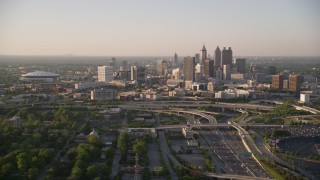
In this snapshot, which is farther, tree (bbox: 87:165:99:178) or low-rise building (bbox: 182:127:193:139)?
low-rise building (bbox: 182:127:193:139)

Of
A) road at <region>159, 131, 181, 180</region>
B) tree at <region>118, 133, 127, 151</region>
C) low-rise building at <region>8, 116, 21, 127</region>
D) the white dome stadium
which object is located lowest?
road at <region>159, 131, 181, 180</region>

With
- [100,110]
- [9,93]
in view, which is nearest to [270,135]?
[100,110]

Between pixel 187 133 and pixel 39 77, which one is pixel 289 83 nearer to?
pixel 187 133

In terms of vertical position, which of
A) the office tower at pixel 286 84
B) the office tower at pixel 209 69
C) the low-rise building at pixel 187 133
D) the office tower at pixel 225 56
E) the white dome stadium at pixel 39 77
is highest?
the office tower at pixel 225 56

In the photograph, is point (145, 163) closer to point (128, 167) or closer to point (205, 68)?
point (128, 167)

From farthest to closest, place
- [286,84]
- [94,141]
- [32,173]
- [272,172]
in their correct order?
1. [286,84]
2. [94,141]
3. [272,172]
4. [32,173]

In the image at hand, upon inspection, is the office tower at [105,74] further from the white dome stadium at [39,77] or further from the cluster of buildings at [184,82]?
the white dome stadium at [39,77]

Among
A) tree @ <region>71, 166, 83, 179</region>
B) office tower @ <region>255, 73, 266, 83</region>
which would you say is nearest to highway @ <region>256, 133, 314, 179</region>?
tree @ <region>71, 166, 83, 179</region>

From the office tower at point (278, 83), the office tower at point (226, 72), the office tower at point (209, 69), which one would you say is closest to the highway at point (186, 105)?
the office tower at point (278, 83)

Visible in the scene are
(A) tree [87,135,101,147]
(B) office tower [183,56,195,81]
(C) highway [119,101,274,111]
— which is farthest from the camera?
(B) office tower [183,56,195,81]

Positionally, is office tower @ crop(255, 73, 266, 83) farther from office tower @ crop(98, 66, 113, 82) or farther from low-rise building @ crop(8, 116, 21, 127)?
low-rise building @ crop(8, 116, 21, 127)

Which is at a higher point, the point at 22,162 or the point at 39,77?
the point at 39,77

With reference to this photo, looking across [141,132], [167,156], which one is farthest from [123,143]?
[141,132]
